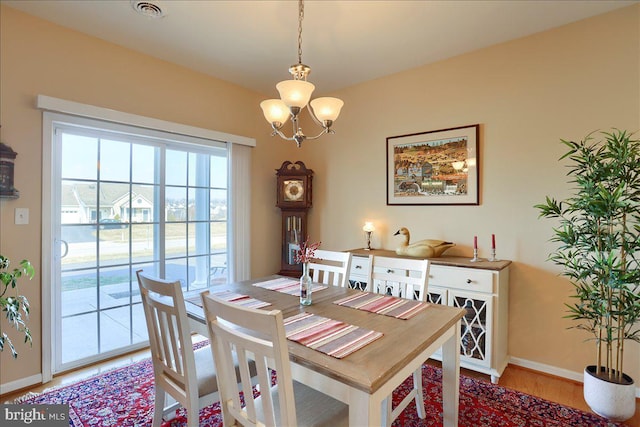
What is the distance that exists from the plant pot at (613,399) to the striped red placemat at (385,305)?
1265 mm

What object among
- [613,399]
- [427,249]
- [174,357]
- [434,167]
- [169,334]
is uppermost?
[434,167]

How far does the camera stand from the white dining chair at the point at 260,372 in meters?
0.96

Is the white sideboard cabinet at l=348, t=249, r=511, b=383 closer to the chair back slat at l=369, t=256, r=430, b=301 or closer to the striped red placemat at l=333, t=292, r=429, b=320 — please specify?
the chair back slat at l=369, t=256, r=430, b=301

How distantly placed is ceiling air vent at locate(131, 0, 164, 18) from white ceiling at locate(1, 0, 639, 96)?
4 centimetres

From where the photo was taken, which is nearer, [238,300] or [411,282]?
[238,300]

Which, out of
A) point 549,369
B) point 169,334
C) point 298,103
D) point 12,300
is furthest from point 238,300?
point 549,369

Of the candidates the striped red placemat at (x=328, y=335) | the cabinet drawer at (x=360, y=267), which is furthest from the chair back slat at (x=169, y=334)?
the cabinet drawer at (x=360, y=267)

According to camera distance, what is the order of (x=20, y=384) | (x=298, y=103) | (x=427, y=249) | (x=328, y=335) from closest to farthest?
(x=328, y=335), (x=298, y=103), (x=20, y=384), (x=427, y=249)

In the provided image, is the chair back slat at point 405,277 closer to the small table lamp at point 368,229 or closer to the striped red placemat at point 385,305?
the striped red placemat at point 385,305

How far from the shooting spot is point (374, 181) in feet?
11.2

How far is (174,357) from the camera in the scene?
57.8 inches

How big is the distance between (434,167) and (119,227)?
2925 mm

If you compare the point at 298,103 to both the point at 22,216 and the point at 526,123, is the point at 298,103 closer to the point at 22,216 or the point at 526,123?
the point at 526,123

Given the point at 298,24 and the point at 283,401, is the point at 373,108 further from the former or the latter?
the point at 283,401
